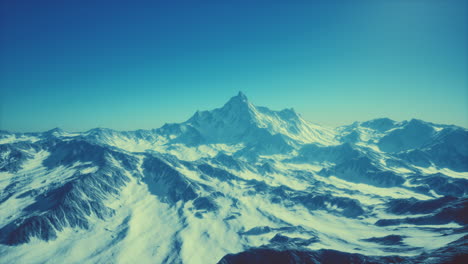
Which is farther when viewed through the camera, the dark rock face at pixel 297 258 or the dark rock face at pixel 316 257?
the dark rock face at pixel 297 258

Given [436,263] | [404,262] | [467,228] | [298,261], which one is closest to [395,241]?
[467,228]

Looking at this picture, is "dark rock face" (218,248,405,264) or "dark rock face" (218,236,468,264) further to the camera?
"dark rock face" (218,248,405,264)

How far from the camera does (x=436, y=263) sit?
126 meters

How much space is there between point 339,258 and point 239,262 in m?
55.5

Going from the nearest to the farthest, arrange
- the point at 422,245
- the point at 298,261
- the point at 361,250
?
1. the point at 298,261
2. the point at 422,245
3. the point at 361,250

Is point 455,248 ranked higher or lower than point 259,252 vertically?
higher

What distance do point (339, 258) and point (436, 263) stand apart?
146 feet

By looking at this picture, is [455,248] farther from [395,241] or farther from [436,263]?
[395,241]

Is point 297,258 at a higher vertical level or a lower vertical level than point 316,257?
higher

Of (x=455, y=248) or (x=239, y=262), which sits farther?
(x=239, y=262)

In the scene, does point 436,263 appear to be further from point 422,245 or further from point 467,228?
point 467,228

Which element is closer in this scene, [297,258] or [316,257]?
[297,258]

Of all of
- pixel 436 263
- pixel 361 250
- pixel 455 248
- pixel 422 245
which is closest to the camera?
pixel 436 263

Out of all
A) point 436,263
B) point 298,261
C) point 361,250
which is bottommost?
point 361,250
